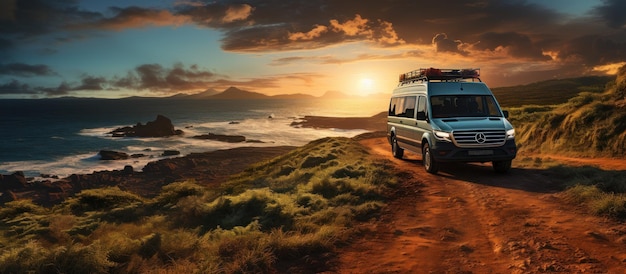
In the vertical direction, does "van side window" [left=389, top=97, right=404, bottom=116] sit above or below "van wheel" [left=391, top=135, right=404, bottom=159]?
above

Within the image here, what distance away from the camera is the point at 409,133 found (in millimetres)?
14648

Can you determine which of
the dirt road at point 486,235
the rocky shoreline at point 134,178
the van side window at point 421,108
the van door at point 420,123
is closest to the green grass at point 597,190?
the dirt road at point 486,235

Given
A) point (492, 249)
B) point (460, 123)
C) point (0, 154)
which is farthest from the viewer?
point (0, 154)

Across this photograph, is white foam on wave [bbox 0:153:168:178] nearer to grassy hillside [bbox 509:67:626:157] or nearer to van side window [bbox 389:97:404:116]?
van side window [bbox 389:97:404:116]

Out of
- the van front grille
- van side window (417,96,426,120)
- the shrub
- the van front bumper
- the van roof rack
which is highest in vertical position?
the van roof rack

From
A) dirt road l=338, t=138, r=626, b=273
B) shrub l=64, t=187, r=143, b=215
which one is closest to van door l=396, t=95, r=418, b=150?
dirt road l=338, t=138, r=626, b=273

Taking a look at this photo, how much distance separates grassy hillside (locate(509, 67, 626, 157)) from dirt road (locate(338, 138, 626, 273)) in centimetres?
889

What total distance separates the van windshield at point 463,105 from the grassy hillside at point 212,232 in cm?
260

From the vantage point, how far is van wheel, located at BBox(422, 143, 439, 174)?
41.2 feet

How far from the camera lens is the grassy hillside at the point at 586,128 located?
17234 mm

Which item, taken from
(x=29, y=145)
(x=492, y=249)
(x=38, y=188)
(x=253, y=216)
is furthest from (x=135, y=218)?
(x=29, y=145)

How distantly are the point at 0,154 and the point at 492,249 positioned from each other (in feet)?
288

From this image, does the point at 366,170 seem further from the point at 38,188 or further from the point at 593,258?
the point at 38,188

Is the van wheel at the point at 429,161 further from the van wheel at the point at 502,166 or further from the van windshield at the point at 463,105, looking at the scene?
the van wheel at the point at 502,166
